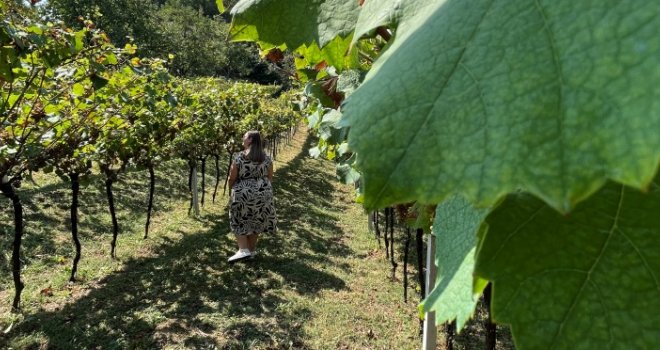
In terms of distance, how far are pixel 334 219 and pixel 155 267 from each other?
13.3 ft

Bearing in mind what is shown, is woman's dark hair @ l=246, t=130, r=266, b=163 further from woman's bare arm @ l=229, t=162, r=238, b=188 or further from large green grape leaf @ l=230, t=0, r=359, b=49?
large green grape leaf @ l=230, t=0, r=359, b=49

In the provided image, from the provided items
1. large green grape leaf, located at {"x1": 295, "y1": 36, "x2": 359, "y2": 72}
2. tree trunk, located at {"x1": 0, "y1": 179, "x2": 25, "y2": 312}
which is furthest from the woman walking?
large green grape leaf, located at {"x1": 295, "y1": 36, "x2": 359, "y2": 72}

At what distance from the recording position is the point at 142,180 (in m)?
10.9

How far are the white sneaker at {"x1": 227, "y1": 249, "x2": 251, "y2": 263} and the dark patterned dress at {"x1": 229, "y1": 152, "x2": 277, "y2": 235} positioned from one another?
0.24m

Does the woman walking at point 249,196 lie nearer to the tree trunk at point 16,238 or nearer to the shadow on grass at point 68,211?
the shadow on grass at point 68,211

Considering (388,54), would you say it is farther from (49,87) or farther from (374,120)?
(49,87)

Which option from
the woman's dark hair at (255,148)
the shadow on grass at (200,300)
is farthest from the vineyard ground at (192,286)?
the woman's dark hair at (255,148)

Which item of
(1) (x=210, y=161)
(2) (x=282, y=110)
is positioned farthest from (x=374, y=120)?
(2) (x=282, y=110)

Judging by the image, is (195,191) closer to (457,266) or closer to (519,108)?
(457,266)

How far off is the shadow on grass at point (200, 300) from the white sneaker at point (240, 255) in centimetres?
9

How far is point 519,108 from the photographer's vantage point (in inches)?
10.6

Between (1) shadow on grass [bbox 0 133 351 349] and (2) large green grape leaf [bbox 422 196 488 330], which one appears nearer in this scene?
(2) large green grape leaf [bbox 422 196 488 330]

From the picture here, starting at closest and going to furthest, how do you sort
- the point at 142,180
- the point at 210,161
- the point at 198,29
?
the point at 142,180
the point at 210,161
the point at 198,29

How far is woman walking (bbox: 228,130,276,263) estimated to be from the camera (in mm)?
7160
